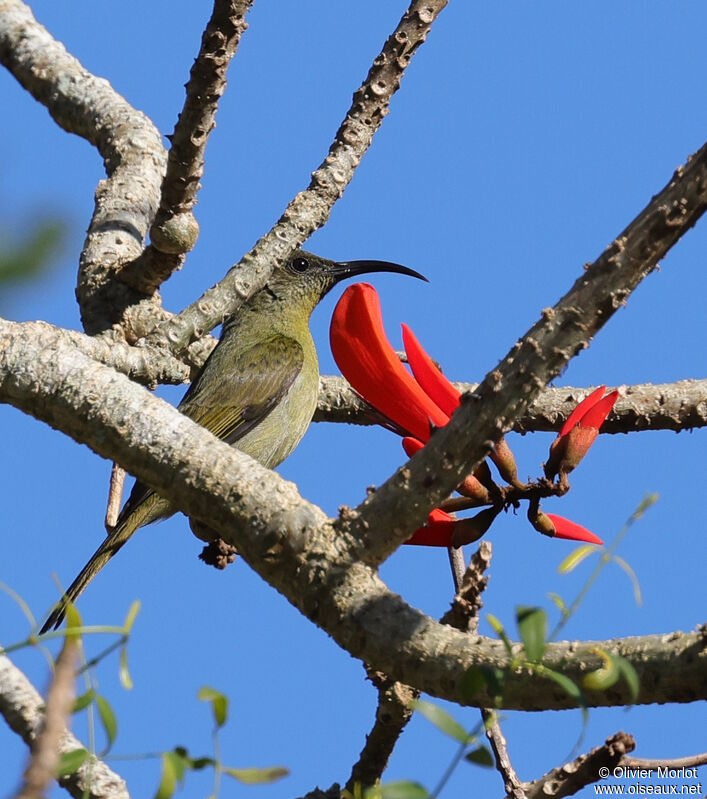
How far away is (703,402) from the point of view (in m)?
4.80

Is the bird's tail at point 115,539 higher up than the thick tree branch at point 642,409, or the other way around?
the thick tree branch at point 642,409

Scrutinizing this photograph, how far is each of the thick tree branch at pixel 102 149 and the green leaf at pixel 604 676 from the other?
319cm

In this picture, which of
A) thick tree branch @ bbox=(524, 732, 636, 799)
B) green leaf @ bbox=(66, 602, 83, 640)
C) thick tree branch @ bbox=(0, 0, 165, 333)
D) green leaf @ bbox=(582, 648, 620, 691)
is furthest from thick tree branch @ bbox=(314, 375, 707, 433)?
green leaf @ bbox=(66, 602, 83, 640)

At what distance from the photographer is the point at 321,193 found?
16.1ft

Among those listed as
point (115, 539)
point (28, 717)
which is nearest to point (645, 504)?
point (28, 717)

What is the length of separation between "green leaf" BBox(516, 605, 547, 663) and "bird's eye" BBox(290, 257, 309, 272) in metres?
6.14

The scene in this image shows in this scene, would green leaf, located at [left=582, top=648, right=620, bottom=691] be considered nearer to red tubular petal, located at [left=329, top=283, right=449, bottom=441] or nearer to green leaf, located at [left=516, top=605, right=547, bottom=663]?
green leaf, located at [left=516, top=605, right=547, bottom=663]

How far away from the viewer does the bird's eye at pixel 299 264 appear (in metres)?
7.85

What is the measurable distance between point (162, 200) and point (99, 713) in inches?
131

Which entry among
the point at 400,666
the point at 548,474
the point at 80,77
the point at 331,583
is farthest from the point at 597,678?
the point at 80,77

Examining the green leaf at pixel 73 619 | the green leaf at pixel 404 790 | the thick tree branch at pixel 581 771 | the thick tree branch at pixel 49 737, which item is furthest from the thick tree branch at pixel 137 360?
the thick tree branch at pixel 49 737

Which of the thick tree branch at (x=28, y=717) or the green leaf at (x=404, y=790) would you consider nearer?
the green leaf at (x=404, y=790)

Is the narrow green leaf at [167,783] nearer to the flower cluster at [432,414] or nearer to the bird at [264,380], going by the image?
the flower cluster at [432,414]

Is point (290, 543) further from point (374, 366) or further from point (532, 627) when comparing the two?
point (532, 627)
